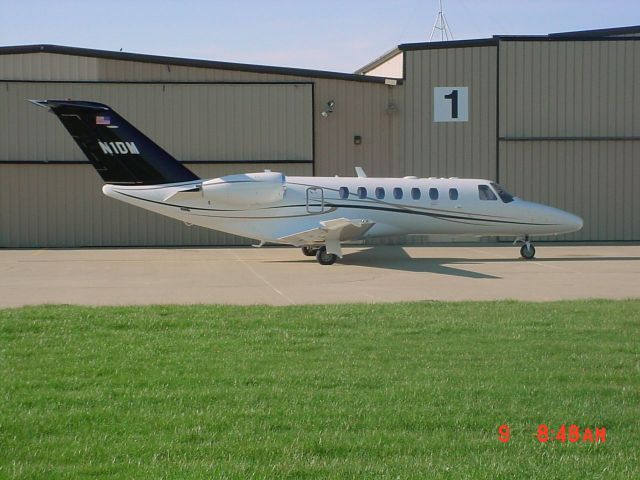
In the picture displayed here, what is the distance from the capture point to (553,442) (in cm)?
654

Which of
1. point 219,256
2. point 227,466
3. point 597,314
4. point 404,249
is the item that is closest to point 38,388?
point 227,466

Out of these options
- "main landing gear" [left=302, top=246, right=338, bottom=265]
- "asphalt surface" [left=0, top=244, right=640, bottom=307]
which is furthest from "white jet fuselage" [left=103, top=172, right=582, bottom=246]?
"asphalt surface" [left=0, top=244, right=640, bottom=307]

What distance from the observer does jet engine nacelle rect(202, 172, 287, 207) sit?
74.0 feet

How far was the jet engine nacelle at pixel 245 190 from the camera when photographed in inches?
888

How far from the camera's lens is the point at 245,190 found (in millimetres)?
22719

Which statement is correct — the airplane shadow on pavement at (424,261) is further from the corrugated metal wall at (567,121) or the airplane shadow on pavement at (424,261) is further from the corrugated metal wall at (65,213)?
the corrugated metal wall at (65,213)

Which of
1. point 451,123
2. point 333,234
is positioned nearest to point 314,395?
point 333,234

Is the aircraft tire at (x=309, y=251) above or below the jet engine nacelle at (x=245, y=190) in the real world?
below

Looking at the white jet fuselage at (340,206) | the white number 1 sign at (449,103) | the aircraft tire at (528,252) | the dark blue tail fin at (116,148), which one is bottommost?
the aircraft tire at (528,252)

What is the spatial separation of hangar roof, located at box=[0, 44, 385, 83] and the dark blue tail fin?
736cm

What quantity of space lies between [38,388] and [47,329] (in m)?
3.31

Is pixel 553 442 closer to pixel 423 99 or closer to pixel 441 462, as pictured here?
pixel 441 462
